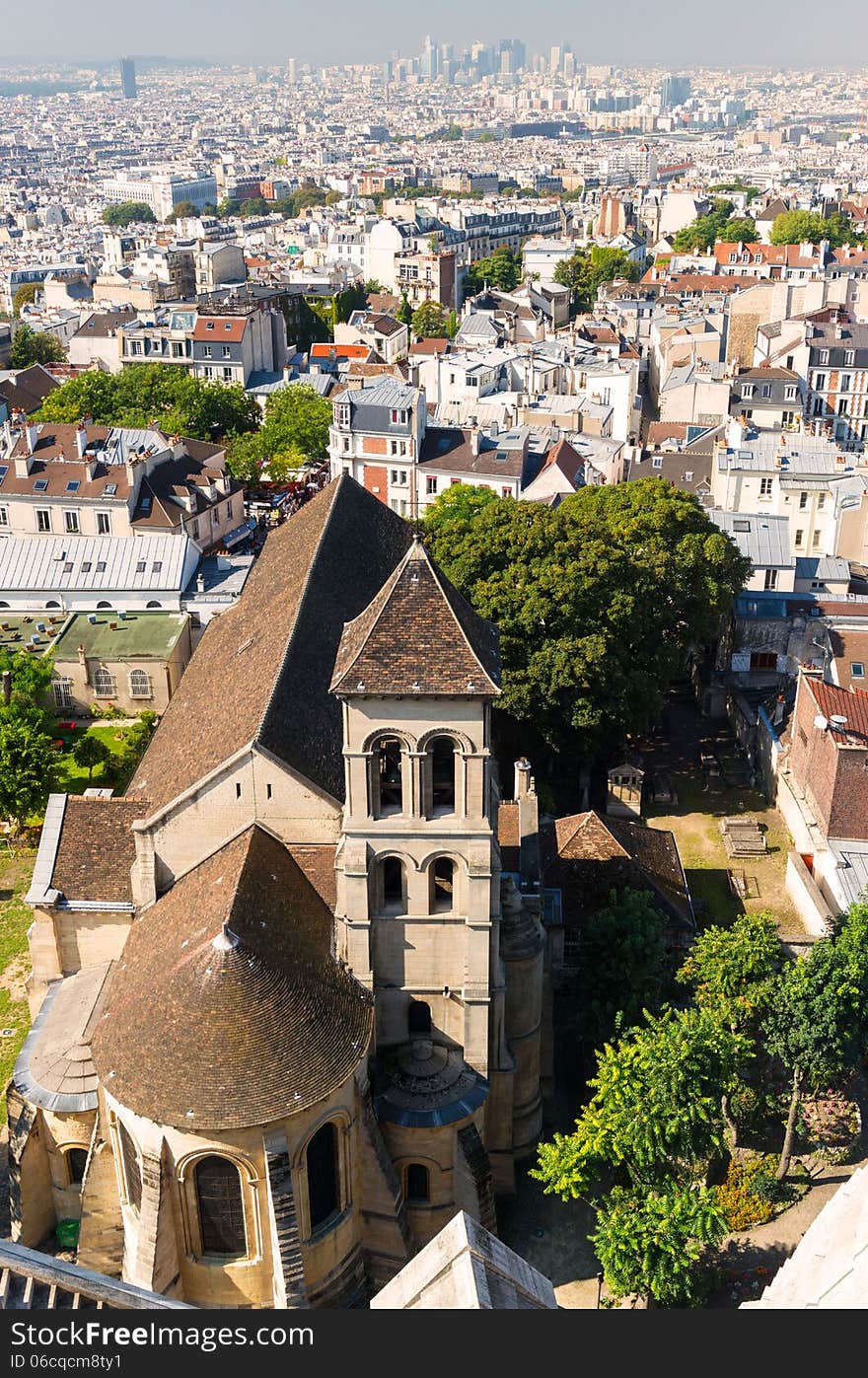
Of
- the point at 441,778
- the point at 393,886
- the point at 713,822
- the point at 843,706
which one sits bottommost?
the point at 713,822

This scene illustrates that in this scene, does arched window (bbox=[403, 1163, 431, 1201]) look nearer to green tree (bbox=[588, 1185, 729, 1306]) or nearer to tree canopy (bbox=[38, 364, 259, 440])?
green tree (bbox=[588, 1185, 729, 1306])

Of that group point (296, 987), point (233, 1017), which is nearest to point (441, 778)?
point (296, 987)

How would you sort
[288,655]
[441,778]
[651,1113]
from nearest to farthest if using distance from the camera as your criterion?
1. [441,778]
2. [651,1113]
3. [288,655]

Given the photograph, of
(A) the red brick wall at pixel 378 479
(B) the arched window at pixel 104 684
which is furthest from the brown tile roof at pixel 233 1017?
(A) the red brick wall at pixel 378 479

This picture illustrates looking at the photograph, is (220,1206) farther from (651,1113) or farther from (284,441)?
(284,441)

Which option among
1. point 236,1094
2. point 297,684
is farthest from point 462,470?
point 236,1094

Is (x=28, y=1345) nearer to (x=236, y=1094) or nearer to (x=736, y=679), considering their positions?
(x=236, y=1094)
